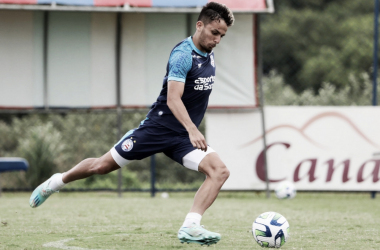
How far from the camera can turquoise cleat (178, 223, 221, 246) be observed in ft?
15.9

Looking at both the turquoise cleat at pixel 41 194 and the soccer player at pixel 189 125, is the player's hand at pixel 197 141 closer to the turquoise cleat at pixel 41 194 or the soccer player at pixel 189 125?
the soccer player at pixel 189 125

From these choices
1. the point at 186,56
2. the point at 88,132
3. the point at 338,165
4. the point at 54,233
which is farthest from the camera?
the point at 88,132

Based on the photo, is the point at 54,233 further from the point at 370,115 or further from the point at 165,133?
the point at 370,115

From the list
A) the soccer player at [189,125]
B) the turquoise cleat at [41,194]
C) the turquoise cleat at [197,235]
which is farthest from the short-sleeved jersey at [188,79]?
the turquoise cleat at [41,194]

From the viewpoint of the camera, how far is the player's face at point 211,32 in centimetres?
523

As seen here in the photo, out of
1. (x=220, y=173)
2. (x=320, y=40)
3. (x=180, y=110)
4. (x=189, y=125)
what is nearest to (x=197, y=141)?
(x=189, y=125)

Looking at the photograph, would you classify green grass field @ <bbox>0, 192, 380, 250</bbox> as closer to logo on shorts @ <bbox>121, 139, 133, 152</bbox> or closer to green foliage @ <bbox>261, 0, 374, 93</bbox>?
logo on shorts @ <bbox>121, 139, 133, 152</bbox>

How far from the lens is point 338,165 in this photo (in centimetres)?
1063

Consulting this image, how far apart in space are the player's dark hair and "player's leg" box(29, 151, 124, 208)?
1.53 metres

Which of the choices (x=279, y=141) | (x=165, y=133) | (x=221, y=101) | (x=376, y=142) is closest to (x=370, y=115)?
(x=376, y=142)

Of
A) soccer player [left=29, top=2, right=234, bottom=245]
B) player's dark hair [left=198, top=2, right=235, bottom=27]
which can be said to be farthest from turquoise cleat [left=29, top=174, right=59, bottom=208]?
player's dark hair [left=198, top=2, right=235, bottom=27]

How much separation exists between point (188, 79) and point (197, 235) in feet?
4.43

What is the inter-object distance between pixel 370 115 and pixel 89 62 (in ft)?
16.4

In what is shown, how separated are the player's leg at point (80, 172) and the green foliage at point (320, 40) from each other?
15771 mm
